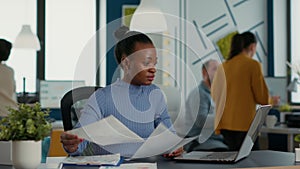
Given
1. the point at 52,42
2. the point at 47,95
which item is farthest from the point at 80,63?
the point at 52,42

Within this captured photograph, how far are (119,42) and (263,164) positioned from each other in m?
0.75

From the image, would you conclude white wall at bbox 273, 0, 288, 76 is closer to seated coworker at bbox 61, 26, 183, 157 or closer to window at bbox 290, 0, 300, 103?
window at bbox 290, 0, 300, 103

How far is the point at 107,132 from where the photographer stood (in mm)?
1930

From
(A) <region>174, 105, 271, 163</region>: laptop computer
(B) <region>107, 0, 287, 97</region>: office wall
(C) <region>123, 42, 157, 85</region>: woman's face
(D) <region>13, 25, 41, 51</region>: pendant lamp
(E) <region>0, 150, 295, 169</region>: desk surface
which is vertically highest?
(B) <region>107, 0, 287, 97</region>: office wall

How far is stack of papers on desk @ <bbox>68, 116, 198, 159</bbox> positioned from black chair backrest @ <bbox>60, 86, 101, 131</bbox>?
488 millimetres

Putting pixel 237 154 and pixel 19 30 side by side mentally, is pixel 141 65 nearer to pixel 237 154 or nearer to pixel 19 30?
pixel 237 154

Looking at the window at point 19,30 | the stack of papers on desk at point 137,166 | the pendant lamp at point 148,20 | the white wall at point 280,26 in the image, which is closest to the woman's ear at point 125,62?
the stack of papers on desk at point 137,166

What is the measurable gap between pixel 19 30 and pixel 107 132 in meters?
4.64

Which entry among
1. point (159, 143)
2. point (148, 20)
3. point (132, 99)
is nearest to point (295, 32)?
point (148, 20)

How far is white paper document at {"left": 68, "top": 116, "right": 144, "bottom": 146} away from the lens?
1.91 metres

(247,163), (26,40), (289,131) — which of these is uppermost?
(26,40)

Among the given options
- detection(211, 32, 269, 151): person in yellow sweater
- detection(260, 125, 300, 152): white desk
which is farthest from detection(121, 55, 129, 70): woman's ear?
detection(260, 125, 300, 152): white desk

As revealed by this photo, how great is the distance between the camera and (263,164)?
2025 millimetres

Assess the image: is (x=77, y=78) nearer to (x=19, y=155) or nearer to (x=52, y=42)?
(x=19, y=155)
